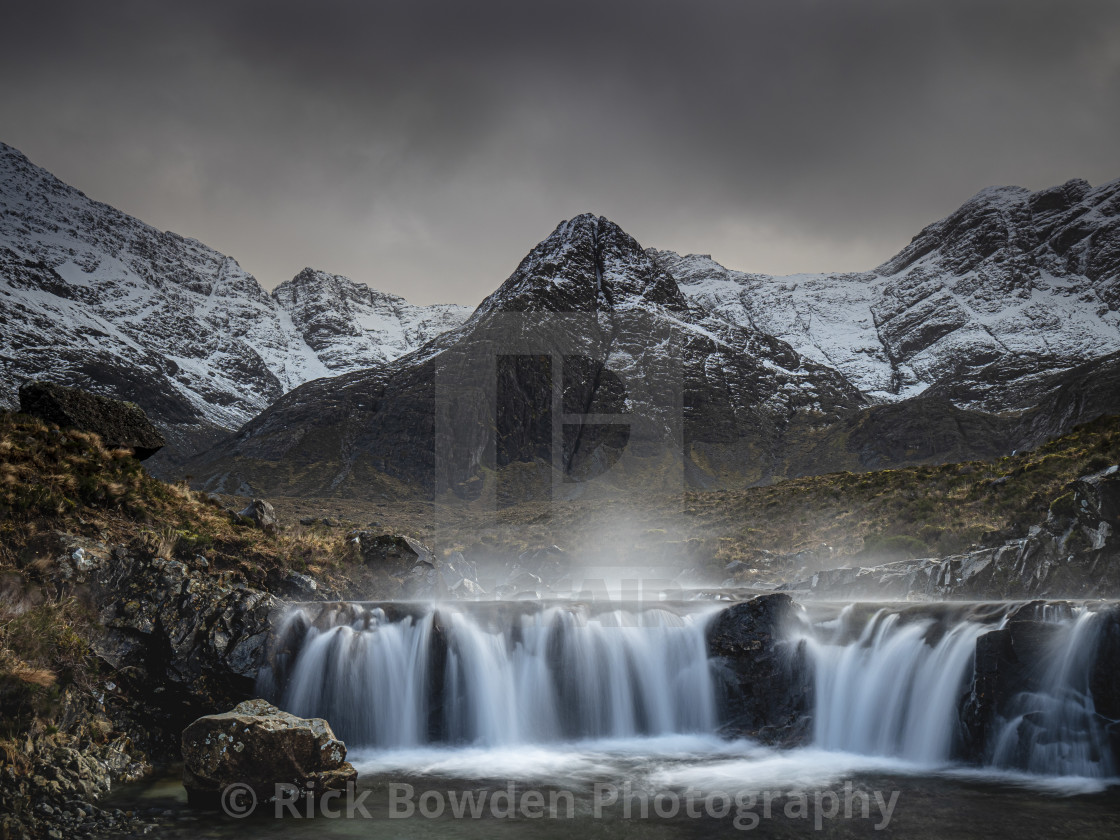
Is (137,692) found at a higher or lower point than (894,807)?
higher

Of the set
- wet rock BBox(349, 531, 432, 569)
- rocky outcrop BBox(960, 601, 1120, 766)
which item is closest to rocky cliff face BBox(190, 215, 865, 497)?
wet rock BBox(349, 531, 432, 569)

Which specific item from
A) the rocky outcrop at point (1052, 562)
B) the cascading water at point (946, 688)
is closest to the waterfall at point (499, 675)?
the cascading water at point (946, 688)

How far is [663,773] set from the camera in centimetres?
1263

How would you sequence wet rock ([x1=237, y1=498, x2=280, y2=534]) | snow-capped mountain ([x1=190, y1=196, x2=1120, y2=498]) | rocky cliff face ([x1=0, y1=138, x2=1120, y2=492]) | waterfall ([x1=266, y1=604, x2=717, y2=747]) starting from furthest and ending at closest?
1. rocky cliff face ([x1=0, y1=138, x2=1120, y2=492])
2. snow-capped mountain ([x1=190, y1=196, x2=1120, y2=498])
3. wet rock ([x1=237, y1=498, x2=280, y2=534])
4. waterfall ([x1=266, y1=604, x2=717, y2=747])

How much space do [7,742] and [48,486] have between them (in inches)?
247

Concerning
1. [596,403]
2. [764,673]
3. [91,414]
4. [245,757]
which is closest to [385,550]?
[91,414]

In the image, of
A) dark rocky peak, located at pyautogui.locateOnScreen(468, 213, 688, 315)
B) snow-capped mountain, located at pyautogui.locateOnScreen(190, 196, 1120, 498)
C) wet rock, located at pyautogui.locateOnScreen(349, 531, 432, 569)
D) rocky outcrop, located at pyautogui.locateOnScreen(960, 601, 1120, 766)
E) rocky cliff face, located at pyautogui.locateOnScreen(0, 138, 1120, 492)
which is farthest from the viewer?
dark rocky peak, located at pyautogui.locateOnScreen(468, 213, 688, 315)

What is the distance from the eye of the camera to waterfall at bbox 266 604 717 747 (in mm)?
14594

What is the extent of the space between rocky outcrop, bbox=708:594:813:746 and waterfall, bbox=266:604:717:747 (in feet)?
2.06

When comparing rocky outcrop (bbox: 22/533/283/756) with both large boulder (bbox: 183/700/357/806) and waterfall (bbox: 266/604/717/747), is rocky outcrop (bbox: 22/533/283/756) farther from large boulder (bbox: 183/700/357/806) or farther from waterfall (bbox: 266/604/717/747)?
large boulder (bbox: 183/700/357/806)

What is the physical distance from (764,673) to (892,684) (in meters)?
2.75

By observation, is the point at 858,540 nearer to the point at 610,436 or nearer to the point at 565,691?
the point at 565,691

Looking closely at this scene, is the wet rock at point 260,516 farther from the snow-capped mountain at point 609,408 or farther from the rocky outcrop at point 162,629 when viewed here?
the snow-capped mountain at point 609,408

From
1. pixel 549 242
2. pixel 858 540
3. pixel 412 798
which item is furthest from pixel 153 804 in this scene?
pixel 549 242
